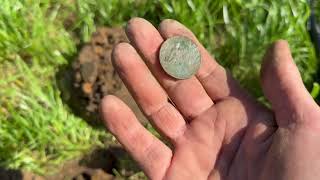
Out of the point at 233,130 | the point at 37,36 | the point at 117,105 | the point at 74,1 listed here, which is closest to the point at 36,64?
the point at 37,36

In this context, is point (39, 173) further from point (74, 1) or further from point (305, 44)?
point (305, 44)

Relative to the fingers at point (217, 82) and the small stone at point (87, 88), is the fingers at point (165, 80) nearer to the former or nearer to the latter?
the fingers at point (217, 82)

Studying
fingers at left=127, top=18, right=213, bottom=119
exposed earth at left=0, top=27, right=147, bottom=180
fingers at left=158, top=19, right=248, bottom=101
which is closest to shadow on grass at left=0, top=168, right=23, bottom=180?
exposed earth at left=0, top=27, right=147, bottom=180

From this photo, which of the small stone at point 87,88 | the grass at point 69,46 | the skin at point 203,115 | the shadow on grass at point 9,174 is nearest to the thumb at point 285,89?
the skin at point 203,115

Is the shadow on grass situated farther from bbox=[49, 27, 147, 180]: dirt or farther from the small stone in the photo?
the small stone

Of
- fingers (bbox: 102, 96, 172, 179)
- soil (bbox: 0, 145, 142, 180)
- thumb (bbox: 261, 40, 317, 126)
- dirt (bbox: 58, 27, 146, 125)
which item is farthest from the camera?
dirt (bbox: 58, 27, 146, 125)
